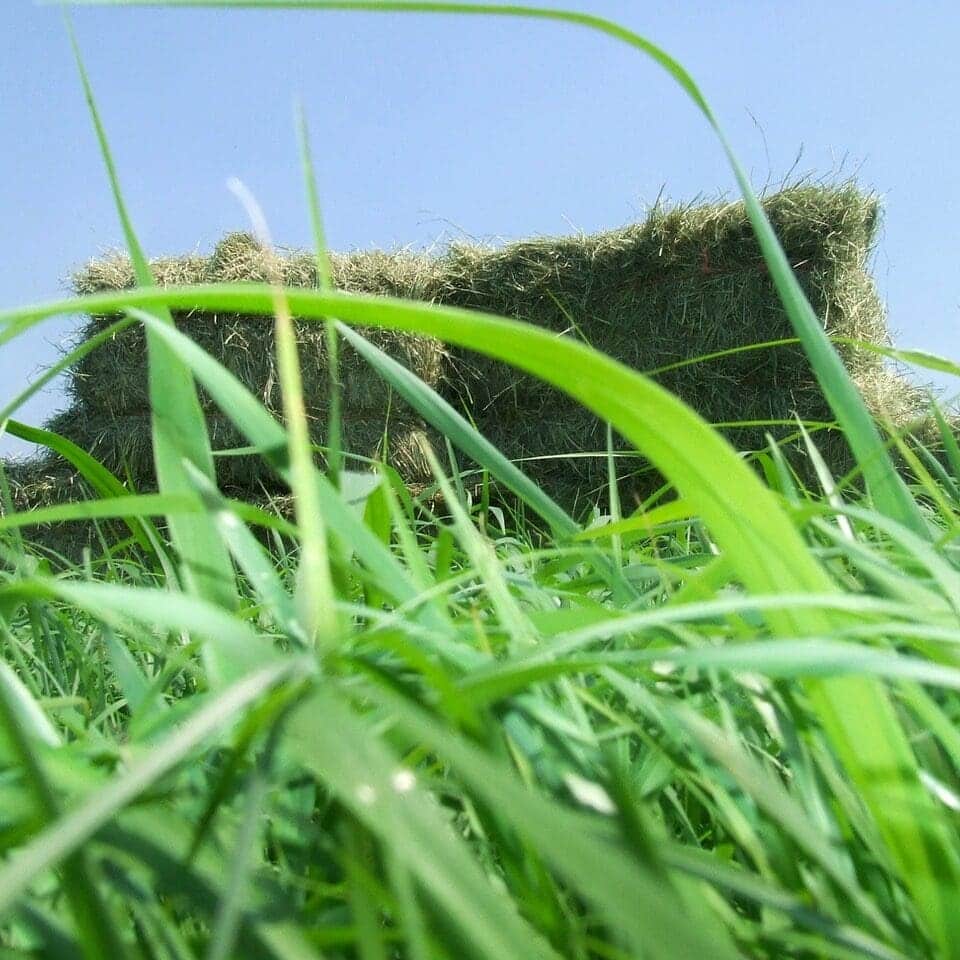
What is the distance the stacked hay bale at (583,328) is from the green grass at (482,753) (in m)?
2.64

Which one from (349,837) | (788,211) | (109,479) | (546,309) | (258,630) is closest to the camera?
(349,837)

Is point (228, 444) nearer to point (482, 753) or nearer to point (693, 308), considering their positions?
point (693, 308)

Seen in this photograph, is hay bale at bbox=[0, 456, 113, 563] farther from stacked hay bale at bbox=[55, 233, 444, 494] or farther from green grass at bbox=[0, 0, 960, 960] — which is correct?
green grass at bbox=[0, 0, 960, 960]

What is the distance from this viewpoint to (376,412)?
302cm

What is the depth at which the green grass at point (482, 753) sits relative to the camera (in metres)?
0.12

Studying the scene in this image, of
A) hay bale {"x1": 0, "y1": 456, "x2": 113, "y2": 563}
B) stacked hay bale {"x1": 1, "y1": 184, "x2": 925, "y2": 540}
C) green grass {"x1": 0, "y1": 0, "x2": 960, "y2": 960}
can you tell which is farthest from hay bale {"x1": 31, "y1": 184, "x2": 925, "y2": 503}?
green grass {"x1": 0, "y1": 0, "x2": 960, "y2": 960}

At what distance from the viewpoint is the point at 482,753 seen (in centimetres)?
16

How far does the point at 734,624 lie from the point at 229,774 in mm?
158

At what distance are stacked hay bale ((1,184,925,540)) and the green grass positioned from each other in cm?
264

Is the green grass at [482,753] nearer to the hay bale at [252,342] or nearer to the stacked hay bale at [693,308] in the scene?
the stacked hay bale at [693,308]

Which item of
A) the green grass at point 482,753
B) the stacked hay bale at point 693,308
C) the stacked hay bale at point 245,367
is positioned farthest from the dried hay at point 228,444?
the green grass at point 482,753

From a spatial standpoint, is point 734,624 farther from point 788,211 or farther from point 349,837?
point 788,211

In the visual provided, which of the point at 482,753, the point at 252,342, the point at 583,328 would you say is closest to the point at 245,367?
the point at 252,342

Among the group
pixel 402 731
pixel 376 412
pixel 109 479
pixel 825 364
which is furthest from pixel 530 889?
pixel 376 412
